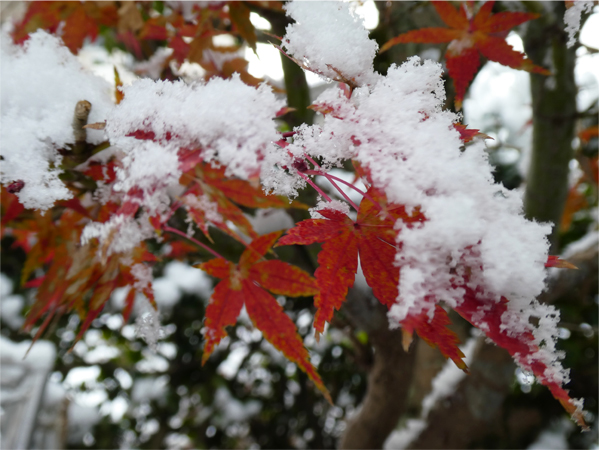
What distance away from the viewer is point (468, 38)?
53cm

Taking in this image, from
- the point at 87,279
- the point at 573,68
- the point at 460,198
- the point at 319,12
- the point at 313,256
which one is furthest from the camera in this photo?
the point at 573,68

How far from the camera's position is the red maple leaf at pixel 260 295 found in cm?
42

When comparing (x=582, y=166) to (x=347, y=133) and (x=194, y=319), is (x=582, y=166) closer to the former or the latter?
(x=347, y=133)

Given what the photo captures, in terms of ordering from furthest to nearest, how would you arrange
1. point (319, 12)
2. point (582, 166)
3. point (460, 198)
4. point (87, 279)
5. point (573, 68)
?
point (582, 166), point (573, 68), point (87, 279), point (319, 12), point (460, 198)

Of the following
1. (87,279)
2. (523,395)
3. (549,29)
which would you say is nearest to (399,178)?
(87,279)

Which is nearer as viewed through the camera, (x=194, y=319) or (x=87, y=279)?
(x=87, y=279)

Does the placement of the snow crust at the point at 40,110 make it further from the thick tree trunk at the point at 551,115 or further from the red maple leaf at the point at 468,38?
the thick tree trunk at the point at 551,115

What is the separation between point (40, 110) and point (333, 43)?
0.35 m

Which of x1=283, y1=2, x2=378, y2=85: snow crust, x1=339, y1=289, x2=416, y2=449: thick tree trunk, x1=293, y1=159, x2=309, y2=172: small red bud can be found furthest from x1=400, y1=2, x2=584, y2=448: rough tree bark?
x1=293, y1=159, x2=309, y2=172: small red bud

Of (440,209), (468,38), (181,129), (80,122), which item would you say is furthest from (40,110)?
(468,38)

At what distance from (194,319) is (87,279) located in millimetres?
993

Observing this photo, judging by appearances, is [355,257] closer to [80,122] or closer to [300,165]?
[300,165]

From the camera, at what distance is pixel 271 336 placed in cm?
43

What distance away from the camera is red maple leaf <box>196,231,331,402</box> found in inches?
16.7
